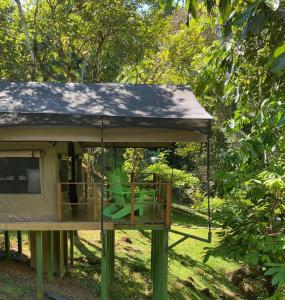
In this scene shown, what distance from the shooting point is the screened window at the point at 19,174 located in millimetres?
8492

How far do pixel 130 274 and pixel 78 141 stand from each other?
20.4ft

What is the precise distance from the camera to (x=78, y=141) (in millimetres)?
7762

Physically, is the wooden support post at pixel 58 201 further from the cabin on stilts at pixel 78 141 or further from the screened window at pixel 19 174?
the screened window at pixel 19 174

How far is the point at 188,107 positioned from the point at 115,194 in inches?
88.5

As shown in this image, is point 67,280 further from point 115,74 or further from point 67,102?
point 115,74

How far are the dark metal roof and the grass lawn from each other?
2.33 metres

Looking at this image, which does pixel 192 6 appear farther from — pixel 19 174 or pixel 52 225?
pixel 19 174

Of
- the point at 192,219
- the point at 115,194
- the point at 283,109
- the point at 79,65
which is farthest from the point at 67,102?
the point at 192,219

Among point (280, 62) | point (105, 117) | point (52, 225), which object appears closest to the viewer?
point (280, 62)

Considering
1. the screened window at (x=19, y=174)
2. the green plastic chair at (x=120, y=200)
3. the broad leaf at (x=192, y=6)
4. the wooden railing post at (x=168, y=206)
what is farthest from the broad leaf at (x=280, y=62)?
the screened window at (x=19, y=174)

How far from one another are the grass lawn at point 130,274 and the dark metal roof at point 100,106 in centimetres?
A: 233

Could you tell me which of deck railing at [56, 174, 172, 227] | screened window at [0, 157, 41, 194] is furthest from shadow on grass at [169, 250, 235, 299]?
screened window at [0, 157, 41, 194]

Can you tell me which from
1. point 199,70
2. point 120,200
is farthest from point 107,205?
point 199,70

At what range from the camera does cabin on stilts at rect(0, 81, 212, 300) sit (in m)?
7.25
